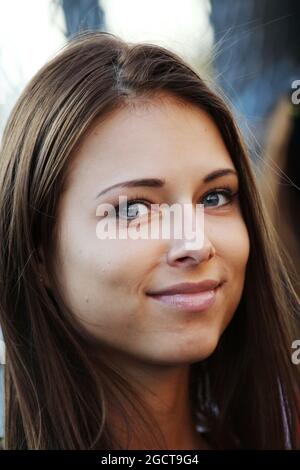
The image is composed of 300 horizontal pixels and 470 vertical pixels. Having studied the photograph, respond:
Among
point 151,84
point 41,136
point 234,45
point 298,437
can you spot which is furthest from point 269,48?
point 298,437

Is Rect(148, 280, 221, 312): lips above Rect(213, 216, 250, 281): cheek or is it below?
below

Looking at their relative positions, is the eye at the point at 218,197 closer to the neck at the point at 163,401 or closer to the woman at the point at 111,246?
the woman at the point at 111,246

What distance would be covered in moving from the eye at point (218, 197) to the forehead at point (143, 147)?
1.7 inches

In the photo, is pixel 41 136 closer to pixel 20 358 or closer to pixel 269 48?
pixel 20 358

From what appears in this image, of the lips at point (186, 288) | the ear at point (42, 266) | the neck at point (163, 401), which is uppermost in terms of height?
the ear at point (42, 266)

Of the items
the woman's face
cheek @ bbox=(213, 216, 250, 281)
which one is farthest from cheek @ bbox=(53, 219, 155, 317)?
cheek @ bbox=(213, 216, 250, 281)

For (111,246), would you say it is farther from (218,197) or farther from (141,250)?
(218,197)

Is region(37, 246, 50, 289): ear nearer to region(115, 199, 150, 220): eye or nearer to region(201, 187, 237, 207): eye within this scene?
region(115, 199, 150, 220): eye

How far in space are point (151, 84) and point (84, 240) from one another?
0.77 feet

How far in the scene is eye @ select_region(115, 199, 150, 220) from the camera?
2.41 ft

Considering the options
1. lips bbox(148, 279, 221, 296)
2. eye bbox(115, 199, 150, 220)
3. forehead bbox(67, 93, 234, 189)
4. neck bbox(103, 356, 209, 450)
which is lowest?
neck bbox(103, 356, 209, 450)

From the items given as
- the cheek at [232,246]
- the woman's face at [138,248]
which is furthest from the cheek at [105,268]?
the cheek at [232,246]

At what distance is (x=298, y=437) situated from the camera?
3.01 feet

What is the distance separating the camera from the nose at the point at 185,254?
0.71 metres
